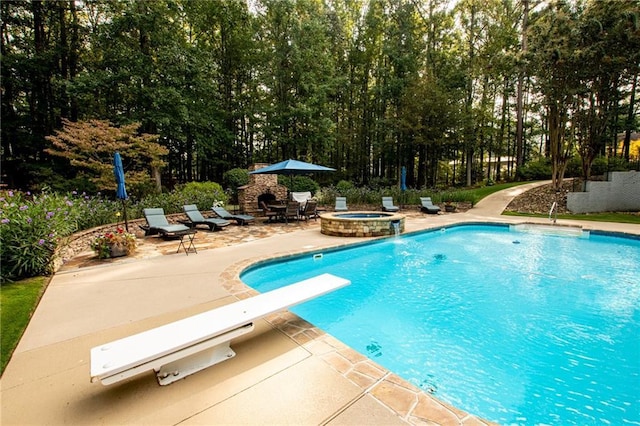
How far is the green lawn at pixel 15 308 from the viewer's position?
Result: 2717 millimetres

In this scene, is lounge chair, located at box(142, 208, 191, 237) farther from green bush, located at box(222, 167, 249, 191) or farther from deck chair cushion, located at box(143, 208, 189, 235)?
green bush, located at box(222, 167, 249, 191)

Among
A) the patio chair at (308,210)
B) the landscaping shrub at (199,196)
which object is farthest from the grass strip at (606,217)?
the landscaping shrub at (199,196)

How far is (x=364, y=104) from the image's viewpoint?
22.2 meters

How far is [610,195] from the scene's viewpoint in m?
12.8

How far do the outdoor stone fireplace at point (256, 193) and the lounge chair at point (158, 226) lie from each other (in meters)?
4.07

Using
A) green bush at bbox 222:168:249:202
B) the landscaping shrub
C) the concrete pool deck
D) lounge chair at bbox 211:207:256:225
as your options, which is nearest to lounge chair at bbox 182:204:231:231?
lounge chair at bbox 211:207:256:225

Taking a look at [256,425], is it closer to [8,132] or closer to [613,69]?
[613,69]

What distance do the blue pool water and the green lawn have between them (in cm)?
286

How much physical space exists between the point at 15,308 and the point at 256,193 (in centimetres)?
897

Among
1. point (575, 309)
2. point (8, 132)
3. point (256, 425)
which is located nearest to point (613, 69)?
point (575, 309)

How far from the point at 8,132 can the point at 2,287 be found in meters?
14.1

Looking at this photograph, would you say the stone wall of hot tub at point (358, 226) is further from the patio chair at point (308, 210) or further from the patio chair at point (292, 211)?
the patio chair at point (308, 210)

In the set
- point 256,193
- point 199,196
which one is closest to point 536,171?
point 256,193

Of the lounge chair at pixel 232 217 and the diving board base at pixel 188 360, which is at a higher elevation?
the lounge chair at pixel 232 217
